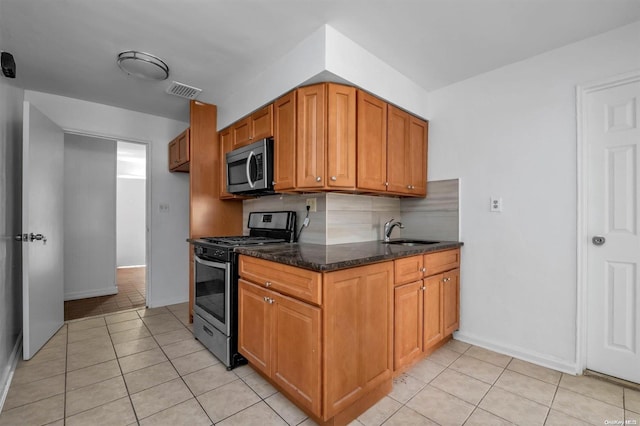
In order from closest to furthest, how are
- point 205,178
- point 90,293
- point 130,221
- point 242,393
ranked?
1. point 242,393
2. point 205,178
3. point 90,293
4. point 130,221

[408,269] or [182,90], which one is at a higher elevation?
[182,90]

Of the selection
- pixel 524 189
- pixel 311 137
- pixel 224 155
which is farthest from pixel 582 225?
pixel 224 155

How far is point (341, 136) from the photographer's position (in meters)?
2.04

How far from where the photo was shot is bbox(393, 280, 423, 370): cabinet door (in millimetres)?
1818

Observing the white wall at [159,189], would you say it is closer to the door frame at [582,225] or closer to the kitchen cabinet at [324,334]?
the kitchen cabinet at [324,334]

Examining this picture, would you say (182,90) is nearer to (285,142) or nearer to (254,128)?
(254,128)

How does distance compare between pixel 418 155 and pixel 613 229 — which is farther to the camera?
pixel 418 155

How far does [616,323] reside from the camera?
6.29 feet

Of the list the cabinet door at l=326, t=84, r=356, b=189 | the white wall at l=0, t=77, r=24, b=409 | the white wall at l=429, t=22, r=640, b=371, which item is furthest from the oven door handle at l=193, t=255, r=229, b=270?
the white wall at l=429, t=22, r=640, b=371

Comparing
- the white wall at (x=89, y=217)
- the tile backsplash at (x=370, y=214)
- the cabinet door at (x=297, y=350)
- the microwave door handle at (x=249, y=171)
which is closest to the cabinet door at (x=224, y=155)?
the tile backsplash at (x=370, y=214)

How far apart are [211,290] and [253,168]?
3.44ft

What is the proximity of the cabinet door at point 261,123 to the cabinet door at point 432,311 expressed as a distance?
5.59ft

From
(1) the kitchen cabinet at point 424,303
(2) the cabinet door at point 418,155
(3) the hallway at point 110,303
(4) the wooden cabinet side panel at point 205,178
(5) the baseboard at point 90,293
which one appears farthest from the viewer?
(5) the baseboard at point 90,293

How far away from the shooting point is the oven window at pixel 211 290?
6.95 feet
